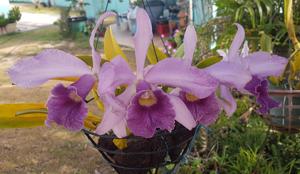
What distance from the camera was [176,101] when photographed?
0.56 m

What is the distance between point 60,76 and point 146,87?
12cm

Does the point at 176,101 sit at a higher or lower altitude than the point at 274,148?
higher

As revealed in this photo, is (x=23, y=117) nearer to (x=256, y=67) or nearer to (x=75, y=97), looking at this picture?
(x=75, y=97)

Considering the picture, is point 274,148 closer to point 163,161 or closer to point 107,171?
point 107,171

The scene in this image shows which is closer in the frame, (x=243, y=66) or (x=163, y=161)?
(x=243, y=66)

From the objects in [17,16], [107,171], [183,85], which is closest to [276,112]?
[107,171]

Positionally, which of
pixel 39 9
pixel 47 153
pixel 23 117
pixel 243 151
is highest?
pixel 23 117

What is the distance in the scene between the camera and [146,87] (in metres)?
0.53

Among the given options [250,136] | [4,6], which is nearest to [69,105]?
[250,136]

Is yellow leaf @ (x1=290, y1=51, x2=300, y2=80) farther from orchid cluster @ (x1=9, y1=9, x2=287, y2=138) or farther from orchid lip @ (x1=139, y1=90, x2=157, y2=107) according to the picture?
orchid lip @ (x1=139, y1=90, x2=157, y2=107)

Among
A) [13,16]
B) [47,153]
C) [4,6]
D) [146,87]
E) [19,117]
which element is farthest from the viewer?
[4,6]

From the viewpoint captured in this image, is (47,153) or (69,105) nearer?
(69,105)

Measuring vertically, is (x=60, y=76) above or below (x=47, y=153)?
above

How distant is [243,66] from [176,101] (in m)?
0.11
